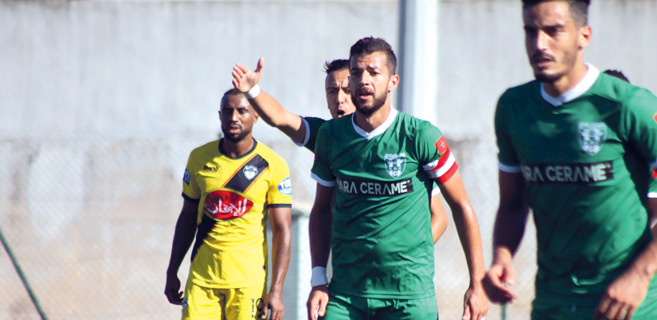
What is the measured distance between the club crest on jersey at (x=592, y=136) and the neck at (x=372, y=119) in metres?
1.54

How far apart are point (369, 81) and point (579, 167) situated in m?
1.61

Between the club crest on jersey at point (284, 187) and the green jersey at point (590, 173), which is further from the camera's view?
the club crest on jersey at point (284, 187)

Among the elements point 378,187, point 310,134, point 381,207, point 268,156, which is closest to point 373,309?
point 381,207

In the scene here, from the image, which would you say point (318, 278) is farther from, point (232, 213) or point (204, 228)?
point (204, 228)

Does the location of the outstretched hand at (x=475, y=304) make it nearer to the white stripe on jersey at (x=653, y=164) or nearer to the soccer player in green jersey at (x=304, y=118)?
the soccer player in green jersey at (x=304, y=118)

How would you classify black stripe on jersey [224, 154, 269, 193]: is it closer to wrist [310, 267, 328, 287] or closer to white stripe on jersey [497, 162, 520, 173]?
wrist [310, 267, 328, 287]

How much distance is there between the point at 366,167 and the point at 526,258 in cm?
676

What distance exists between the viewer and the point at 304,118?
555 cm

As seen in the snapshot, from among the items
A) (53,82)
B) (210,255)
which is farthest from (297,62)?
(210,255)

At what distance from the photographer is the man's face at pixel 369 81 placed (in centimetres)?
464

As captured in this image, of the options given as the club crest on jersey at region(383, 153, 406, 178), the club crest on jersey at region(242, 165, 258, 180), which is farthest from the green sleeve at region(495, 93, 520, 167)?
the club crest on jersey at region(242, 165, 258, 180)

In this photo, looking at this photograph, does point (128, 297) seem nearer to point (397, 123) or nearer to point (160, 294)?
point (160, 294)

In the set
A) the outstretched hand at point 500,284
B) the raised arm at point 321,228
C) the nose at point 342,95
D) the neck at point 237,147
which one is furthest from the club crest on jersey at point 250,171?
the outstretched hand at point 500,284

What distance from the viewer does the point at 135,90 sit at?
36.1ft
